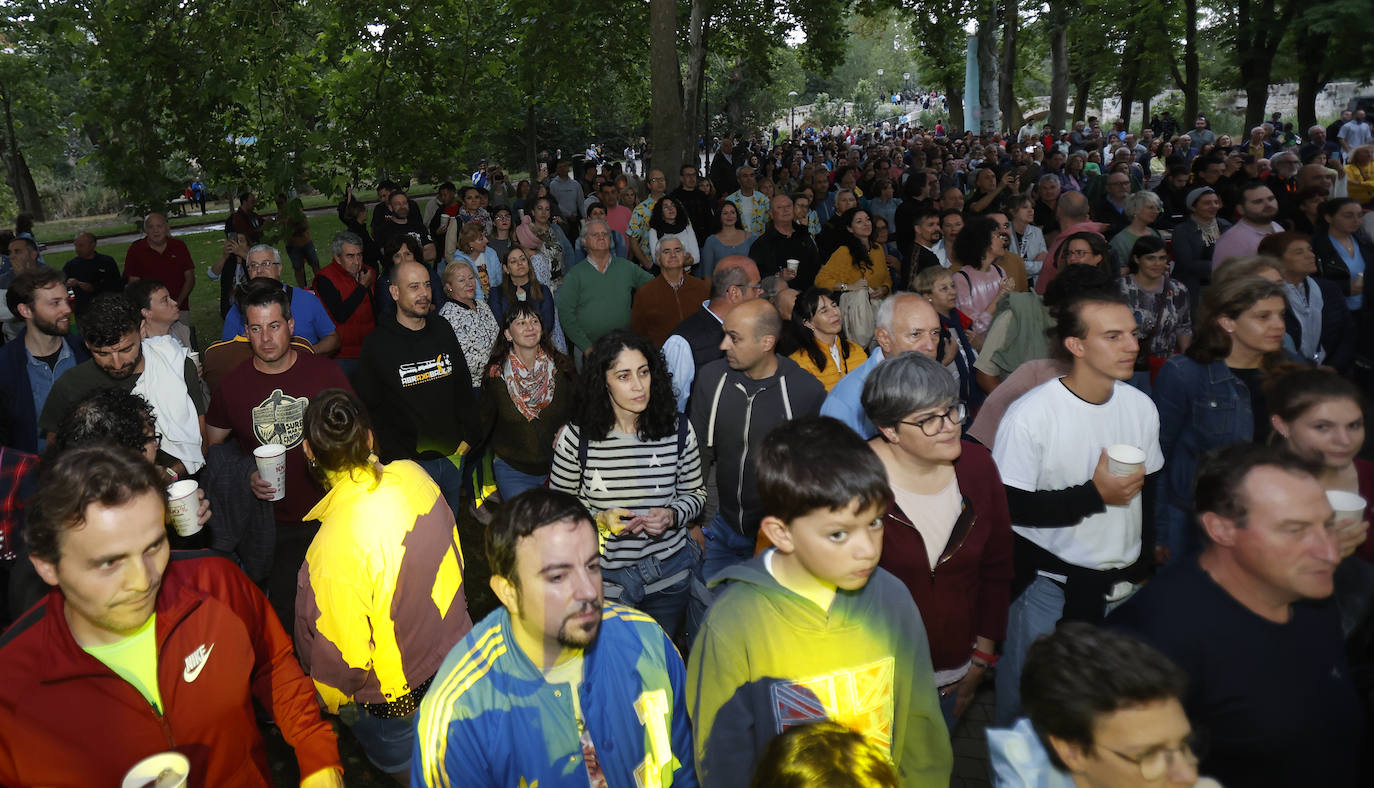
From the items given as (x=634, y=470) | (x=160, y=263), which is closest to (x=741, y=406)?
(x=634, y=470)

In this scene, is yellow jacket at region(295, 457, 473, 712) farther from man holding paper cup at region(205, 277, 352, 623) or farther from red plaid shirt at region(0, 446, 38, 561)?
man holding paper cup at region(205, 277, 352, 623)

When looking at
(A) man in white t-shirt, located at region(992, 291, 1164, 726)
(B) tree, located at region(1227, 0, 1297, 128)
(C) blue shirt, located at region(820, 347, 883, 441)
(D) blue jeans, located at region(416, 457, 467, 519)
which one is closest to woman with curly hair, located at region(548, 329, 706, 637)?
(C) blue shirt, located at region(820, 347, 883, 441)

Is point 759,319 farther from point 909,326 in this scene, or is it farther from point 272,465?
point 272,465

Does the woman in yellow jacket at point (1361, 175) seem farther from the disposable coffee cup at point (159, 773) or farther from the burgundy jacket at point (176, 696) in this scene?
the disposable coffee cup at point (159, 773)

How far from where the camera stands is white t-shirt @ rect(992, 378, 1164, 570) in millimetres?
3496

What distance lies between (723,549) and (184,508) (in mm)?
2307

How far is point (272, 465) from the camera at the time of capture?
147 inches

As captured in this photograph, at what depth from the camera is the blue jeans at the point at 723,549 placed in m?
4.33

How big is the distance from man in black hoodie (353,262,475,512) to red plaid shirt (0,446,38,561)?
1.88 m

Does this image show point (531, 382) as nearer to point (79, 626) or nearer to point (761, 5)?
point (79, 626)

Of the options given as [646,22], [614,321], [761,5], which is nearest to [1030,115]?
[761,5]

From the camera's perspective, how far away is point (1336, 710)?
2430mm

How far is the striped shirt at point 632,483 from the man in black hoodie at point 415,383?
1.57 metres

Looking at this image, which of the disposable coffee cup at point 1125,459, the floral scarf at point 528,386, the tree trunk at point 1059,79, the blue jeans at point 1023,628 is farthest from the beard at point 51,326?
the tree trunk at point 1059,79
